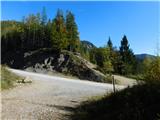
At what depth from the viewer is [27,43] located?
97.1 meters

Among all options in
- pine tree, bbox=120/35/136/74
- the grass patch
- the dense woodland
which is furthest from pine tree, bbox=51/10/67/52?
the grass patch

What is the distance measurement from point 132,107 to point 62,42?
6027cm

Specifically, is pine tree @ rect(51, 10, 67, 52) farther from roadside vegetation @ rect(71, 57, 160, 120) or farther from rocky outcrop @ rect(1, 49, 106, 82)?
roadside vegetation @ rect(71, 57, 160, 120)

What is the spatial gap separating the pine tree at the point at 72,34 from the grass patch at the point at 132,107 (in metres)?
65.0

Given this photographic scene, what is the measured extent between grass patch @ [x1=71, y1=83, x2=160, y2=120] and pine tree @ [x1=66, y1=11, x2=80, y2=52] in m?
65.0

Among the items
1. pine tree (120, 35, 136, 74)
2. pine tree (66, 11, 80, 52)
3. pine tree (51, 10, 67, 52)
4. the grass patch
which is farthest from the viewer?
pine tree (66, 11, 80, 52)

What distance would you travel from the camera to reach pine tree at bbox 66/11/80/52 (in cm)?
7812

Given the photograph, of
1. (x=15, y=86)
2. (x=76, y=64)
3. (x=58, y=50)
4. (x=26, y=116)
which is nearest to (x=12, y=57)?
(x=58, y=50)

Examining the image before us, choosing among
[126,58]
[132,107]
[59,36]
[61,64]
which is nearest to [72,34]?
[59,36]

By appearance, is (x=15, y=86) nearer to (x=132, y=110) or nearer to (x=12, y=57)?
(x=132, y=110)

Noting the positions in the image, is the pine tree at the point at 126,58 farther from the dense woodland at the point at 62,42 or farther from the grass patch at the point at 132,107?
the grass patch at the point at 132,107

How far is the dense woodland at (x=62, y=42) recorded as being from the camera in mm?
72125

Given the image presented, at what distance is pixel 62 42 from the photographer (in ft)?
230

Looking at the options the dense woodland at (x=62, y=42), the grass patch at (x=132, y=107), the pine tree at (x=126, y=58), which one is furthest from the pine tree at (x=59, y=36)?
the grass patch at (x=132, y=107)
